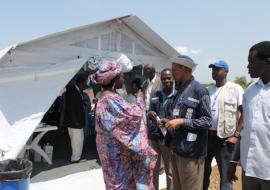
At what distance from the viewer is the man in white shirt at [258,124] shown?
8.70 ft

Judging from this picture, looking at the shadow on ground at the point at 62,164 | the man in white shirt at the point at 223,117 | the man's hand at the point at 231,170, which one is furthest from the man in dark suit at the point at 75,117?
the man's hand at the point at 231,170

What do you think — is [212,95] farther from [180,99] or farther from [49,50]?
[49,50]

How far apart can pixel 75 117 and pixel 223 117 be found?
3.34 m

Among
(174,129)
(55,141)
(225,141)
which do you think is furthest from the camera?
(55,141)

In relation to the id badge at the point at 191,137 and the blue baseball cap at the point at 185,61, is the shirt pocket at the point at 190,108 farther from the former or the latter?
the blue baseball cap at the point at 185,61

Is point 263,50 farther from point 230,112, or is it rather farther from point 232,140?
point 230,112

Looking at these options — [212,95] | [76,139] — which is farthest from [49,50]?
[212,95]

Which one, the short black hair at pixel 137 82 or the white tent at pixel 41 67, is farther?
the short black hair at pixel 137 82

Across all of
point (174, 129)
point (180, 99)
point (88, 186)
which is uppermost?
point (180, 99)

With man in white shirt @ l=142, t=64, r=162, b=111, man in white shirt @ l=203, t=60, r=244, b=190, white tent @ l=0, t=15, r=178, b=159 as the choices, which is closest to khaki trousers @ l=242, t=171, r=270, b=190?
man in white shirt @ l=203, t=60, r=244, b=190

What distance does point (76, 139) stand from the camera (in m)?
6.98

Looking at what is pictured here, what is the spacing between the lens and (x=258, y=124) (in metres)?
2.66

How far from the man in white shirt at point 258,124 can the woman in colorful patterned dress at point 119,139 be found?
762 millimetres

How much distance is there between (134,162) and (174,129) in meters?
0.76
